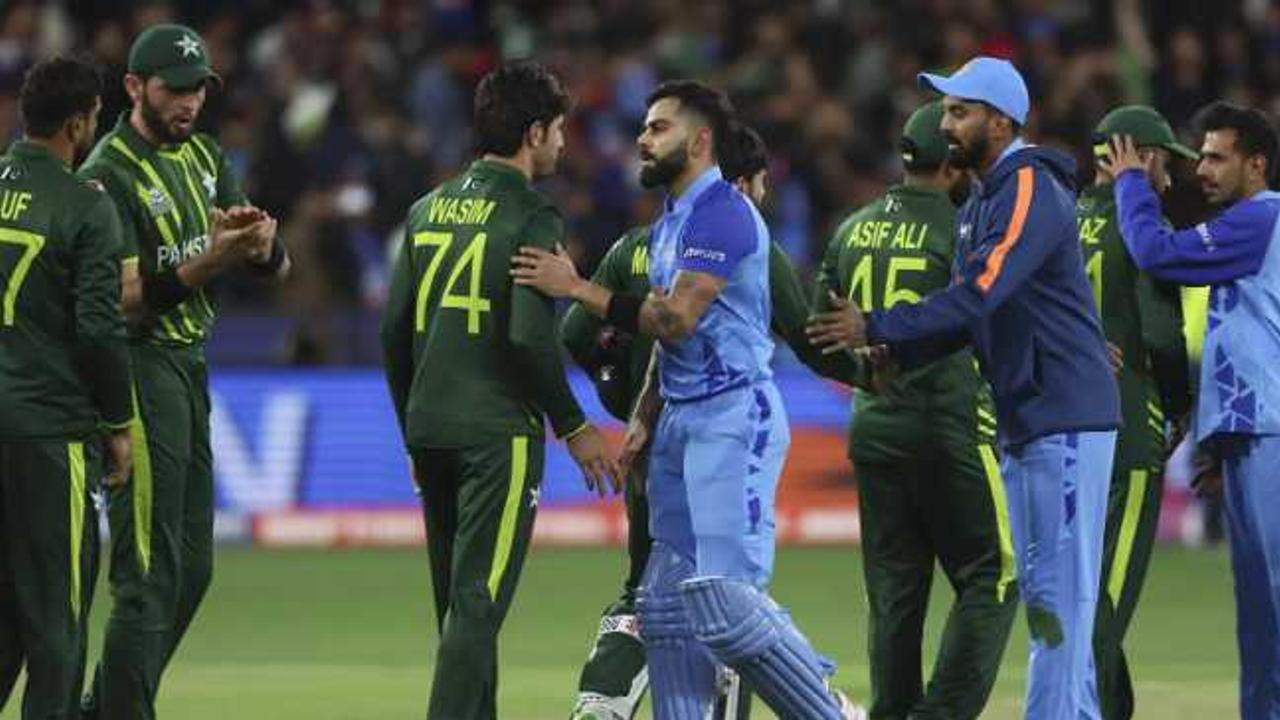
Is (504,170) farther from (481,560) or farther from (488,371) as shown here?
(481,560)

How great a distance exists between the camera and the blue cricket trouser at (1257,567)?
9914 millimetres

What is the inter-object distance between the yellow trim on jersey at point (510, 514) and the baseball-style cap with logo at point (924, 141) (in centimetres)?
211

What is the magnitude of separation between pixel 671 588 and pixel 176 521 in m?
2.03

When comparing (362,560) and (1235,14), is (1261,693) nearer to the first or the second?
(362,560)

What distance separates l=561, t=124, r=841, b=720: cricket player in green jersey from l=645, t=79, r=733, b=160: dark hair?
61 centimetres

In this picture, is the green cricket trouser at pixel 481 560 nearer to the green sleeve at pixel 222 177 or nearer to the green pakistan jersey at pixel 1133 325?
the green sleeve at pixel 222 177

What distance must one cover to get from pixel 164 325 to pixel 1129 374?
12.2 feet

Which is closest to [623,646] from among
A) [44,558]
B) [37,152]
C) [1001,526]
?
[1001,526]

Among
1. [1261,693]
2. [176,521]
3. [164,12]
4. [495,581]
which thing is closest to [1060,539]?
[1261,693]

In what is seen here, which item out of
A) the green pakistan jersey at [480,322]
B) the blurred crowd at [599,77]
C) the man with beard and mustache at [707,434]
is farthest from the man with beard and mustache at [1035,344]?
the blurred crowd at [599,77]

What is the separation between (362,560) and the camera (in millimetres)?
18828

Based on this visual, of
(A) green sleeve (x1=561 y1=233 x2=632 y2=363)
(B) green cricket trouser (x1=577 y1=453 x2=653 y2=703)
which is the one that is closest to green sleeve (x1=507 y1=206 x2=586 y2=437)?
(B) green cricket trouser (x1=577 y1=453 x2=653 y2=703)

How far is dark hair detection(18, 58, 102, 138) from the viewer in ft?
31.1

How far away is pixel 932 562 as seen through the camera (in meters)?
10.7
